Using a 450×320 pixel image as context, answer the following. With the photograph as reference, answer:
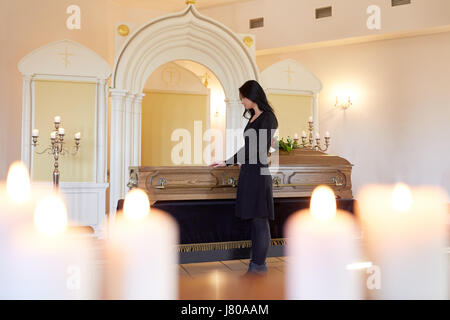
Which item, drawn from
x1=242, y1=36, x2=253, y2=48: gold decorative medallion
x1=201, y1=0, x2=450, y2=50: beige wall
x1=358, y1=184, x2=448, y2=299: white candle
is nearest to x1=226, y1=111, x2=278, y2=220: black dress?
x1=358, y1=184, x2=448, y2=299: white candle

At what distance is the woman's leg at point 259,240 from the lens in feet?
10.6

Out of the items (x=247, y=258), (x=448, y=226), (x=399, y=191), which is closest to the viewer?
(x=247, y=258)

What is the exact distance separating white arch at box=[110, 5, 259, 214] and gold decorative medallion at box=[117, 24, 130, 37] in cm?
14

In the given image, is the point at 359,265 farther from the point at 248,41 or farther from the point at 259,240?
the point at 248,41

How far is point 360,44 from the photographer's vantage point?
289 inches

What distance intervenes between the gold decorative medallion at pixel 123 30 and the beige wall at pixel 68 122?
0.78 metres

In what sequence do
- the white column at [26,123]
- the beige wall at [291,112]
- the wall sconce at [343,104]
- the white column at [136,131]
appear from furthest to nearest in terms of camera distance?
the wall sconce at [343,104] < the beige wall at [291,112] < the white column at [136,131] < the white column at [26,123]

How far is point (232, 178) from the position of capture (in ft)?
12.2

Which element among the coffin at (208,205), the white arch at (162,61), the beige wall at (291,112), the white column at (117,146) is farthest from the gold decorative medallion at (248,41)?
the coffin at (208,205)

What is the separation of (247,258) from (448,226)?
12.8ft

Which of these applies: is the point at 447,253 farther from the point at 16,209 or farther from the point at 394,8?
the point at 394,8

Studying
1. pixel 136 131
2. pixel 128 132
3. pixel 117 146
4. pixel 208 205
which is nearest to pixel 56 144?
pixel 117 146

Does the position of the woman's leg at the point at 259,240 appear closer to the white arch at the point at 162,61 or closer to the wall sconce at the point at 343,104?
the white arch at the point at 162,61
